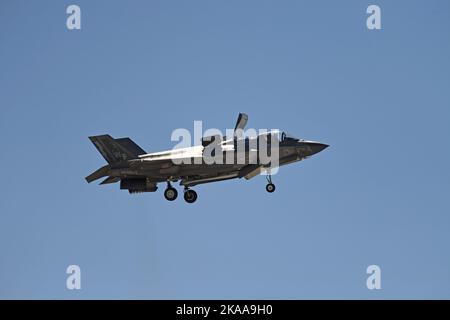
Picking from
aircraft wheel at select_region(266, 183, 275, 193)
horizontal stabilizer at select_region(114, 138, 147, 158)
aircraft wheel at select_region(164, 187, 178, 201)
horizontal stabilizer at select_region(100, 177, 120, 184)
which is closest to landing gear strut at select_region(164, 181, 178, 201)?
aircraft wheel at select_region(164, 187, 178, 201)

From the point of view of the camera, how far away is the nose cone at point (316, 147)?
9356cm

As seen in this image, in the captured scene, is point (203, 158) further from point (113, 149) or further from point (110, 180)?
point (110, 180)

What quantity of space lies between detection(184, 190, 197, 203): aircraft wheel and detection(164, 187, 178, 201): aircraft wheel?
0.67m

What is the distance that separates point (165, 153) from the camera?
9356cm

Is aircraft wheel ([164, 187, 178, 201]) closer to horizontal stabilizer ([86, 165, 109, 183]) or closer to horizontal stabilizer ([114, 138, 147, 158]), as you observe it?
horizontal stabilizer ([114, 138, 147, 158])

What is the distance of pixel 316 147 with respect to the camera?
93.6 metres

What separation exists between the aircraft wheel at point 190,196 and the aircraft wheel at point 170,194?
2.19 ft

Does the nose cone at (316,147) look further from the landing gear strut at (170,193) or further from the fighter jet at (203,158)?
the landing gear strut at (170,193)

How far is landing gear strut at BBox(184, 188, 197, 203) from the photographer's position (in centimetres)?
9494

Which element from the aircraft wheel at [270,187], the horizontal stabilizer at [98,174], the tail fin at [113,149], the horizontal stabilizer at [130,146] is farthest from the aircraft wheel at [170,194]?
the aircraft wheel at [270,187]
